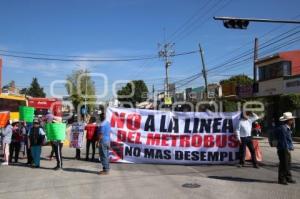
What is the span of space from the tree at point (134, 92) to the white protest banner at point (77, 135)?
98408 millimetres

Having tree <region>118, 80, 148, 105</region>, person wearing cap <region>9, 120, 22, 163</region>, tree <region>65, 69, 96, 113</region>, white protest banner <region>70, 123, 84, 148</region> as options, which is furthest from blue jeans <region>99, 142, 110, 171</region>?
tree <region>118, 80, 148, 105</region>

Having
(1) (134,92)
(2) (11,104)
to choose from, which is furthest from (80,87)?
(2) (11,104)

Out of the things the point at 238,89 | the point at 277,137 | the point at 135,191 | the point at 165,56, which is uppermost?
the point at 165,56

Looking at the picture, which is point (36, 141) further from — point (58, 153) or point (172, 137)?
point (172, 137)

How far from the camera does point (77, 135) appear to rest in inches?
661

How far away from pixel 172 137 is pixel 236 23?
6.02 metres

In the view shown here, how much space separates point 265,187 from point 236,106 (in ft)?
94.9

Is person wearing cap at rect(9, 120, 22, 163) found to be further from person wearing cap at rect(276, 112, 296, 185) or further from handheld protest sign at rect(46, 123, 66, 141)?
person wearing cap at rect(276, 112, 296, 185)

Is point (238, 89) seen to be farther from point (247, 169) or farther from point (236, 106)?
point (247, 169)

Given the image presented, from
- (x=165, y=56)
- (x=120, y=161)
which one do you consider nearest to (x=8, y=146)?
(x=120, y=161)

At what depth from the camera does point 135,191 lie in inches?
396

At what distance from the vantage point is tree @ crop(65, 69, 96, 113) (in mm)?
85062

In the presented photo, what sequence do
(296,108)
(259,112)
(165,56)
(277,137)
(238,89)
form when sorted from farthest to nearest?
(165,56) → (238,89) → (259,112) → (296,108) → (277,137)

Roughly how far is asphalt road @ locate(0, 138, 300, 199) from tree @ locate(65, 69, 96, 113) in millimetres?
71149
